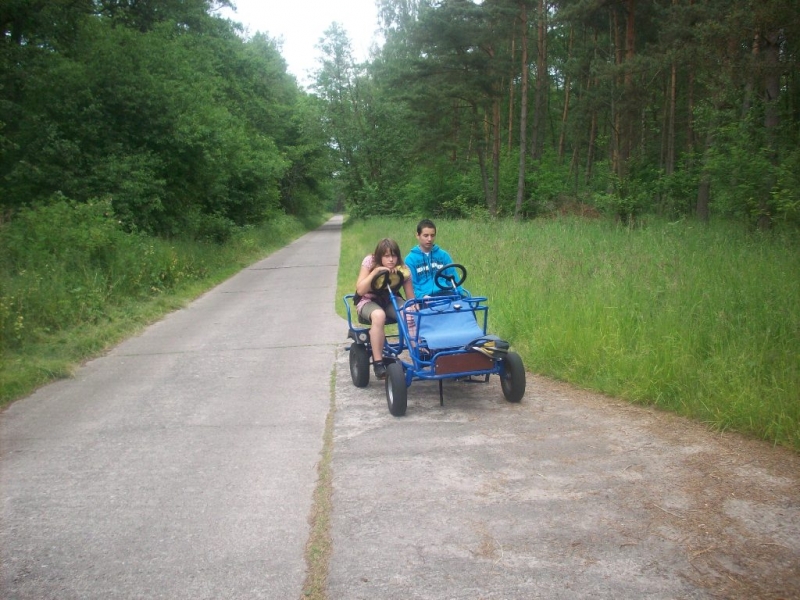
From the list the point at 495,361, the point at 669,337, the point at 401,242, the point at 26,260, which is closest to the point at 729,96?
the point at 401,242

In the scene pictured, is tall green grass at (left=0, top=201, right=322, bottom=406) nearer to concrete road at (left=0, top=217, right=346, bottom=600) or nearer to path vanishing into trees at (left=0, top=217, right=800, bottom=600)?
concrete road at (left=0, top=217, right=346, bottom=600)

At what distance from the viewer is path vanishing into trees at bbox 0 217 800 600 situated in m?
2.97

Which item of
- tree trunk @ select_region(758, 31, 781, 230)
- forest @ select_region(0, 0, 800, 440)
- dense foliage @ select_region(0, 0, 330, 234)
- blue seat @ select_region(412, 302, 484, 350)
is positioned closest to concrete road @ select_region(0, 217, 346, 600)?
blue seat @ select_region(412, 302, 484, 350)

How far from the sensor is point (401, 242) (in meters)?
17.9

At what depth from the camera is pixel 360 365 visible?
20.9 feet

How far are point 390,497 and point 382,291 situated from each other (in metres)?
3.11

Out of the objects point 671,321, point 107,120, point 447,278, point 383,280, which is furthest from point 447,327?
point 107,120

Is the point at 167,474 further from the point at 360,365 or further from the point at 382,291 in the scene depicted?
the point at 382,291

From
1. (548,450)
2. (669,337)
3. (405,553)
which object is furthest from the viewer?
A: (669,337)

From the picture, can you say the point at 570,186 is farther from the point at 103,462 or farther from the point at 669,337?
the point at 103,462

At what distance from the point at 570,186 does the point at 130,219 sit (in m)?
23.9

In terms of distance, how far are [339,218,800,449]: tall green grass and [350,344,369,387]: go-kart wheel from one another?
1867 millimetres

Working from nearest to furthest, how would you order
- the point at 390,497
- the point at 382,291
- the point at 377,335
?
the point at 390,497 → the point at 377,335 → the point at 382,291

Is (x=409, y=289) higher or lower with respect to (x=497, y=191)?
lower
